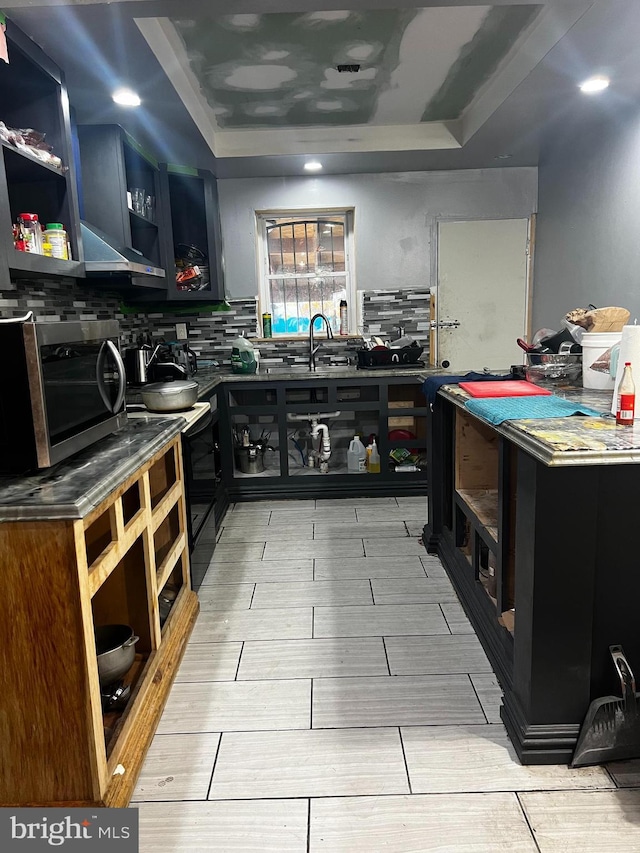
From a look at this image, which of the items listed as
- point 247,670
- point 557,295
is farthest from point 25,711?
point 557,295

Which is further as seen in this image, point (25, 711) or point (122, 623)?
point (122, 623)

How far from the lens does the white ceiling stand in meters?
2.15

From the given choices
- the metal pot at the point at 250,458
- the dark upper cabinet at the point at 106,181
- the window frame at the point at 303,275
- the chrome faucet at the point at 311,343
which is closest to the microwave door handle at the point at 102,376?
the dark upper cabinet at the point at 106,181

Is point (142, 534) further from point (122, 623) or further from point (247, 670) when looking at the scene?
point (247, 670)

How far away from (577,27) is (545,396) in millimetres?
1529

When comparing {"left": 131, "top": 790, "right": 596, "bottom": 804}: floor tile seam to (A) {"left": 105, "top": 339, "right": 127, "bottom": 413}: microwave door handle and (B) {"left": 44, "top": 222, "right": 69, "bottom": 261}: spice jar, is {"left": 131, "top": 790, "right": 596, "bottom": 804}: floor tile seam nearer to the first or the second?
(A) {"left": 105, "top": 339, "right": 127, "bottom": 413}: microwave door handle

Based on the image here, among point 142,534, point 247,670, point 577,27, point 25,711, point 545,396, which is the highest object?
point 577,27

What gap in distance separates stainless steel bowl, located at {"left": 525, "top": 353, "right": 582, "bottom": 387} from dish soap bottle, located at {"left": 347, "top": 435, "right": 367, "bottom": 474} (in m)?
1.93

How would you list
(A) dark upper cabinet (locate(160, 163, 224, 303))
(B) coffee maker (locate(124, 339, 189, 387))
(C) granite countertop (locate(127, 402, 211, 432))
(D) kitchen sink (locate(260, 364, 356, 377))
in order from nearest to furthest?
(C) granite countertop (locate(127, 402, 211, 432))
(B) coffee maker (locate(124, 339, 189, 387))
(A) dark upper cabinet (locate(160, 163, 224, 303))
(D) kitchen sink (locate(260, 364, 356, 377))

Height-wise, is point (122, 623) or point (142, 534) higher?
point (142, 534)

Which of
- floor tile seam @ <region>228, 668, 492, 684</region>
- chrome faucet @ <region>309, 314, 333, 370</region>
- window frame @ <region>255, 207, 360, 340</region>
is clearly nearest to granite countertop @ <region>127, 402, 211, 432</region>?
floor tile seam @ <region>228, 668, 492, 684</region>

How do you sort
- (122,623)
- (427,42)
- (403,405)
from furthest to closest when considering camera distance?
(403,405) < (427,42) < (122,623)

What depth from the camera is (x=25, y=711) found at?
1.31 metres

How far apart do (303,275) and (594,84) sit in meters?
2.38
